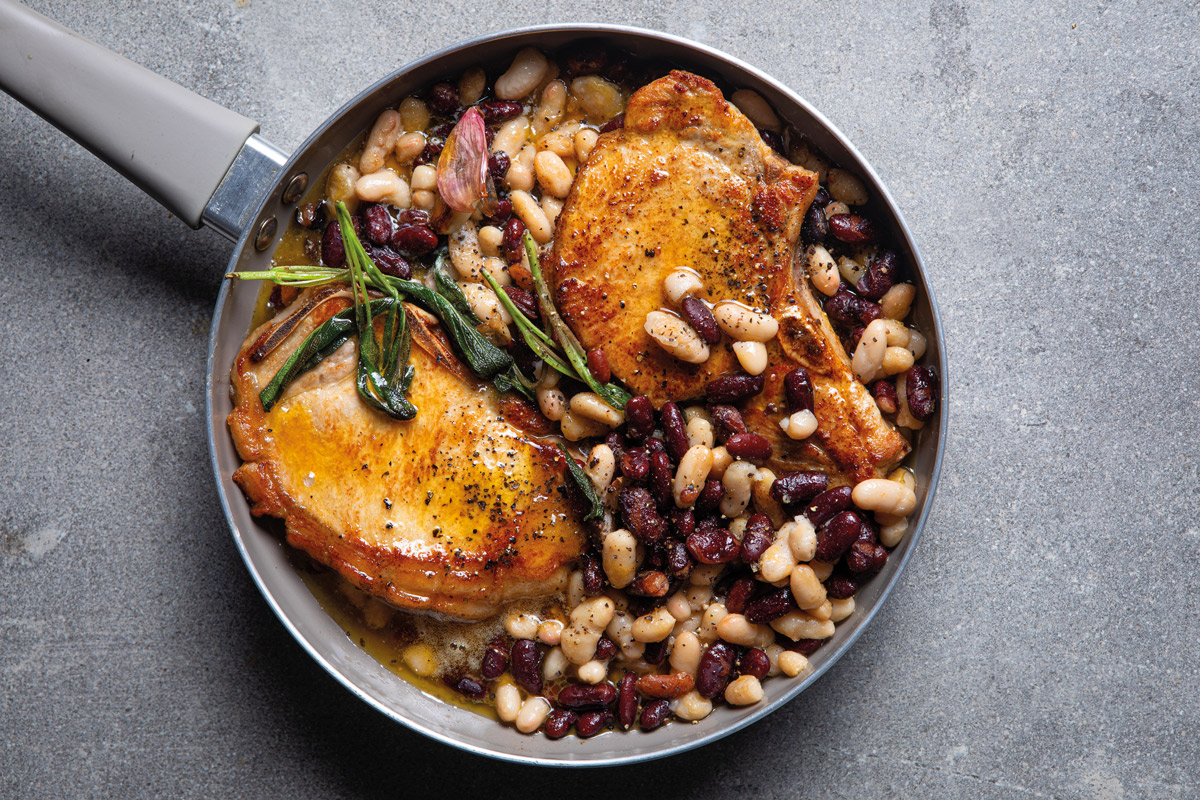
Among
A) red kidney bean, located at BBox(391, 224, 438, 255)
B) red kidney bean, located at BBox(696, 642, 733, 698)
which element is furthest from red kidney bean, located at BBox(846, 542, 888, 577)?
red kidney bean, located at BBox(391, 224, 438, 255)

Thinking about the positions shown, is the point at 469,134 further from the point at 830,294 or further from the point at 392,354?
the point at 830,294

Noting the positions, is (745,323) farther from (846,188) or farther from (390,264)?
(390,264)

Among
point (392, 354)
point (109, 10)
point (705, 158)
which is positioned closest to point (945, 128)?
point (705, 158)

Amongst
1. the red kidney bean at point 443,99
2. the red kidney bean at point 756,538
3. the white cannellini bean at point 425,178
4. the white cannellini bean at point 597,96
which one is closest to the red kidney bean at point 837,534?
the red kidney bean at point 756,538

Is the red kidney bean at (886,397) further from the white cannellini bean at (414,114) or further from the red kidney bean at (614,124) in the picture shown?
the white cannellini bean at (414,114)

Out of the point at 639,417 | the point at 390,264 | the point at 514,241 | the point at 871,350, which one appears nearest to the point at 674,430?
the point at 639,417

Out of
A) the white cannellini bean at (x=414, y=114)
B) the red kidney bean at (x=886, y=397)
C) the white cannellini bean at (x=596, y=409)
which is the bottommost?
the white cannellini bean at (x=596, y=409)
